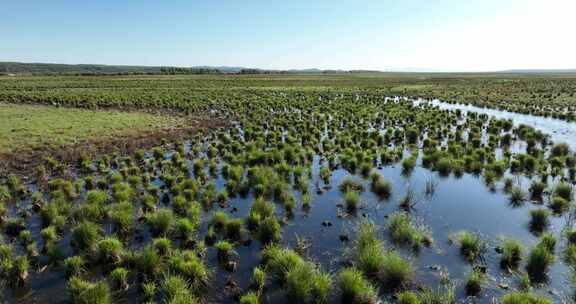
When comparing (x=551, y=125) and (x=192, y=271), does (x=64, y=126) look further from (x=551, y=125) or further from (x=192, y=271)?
(x=551, y=125)

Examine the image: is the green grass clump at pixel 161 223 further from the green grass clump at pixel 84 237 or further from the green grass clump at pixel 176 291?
the green grass clump at pixel 176 291

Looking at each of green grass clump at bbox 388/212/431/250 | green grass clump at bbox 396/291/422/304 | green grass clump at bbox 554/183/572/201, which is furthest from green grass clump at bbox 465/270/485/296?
green grass clump at bbox 554/183/572/201

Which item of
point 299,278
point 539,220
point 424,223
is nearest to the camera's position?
point 299,278

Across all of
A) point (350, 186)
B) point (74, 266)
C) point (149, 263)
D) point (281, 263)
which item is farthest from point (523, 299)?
point (74, 266)

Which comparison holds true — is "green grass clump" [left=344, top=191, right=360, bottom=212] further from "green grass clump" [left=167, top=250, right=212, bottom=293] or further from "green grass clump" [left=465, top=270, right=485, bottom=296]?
"green grass clump" [left=167, top=250, right=212, bottom=293]

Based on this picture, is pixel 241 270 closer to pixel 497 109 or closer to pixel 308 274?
pixel 308 274

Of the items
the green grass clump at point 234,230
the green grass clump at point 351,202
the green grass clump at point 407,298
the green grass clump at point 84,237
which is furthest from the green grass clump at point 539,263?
the green grass clump at point 84,237

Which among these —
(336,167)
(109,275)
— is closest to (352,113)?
(336,167)
